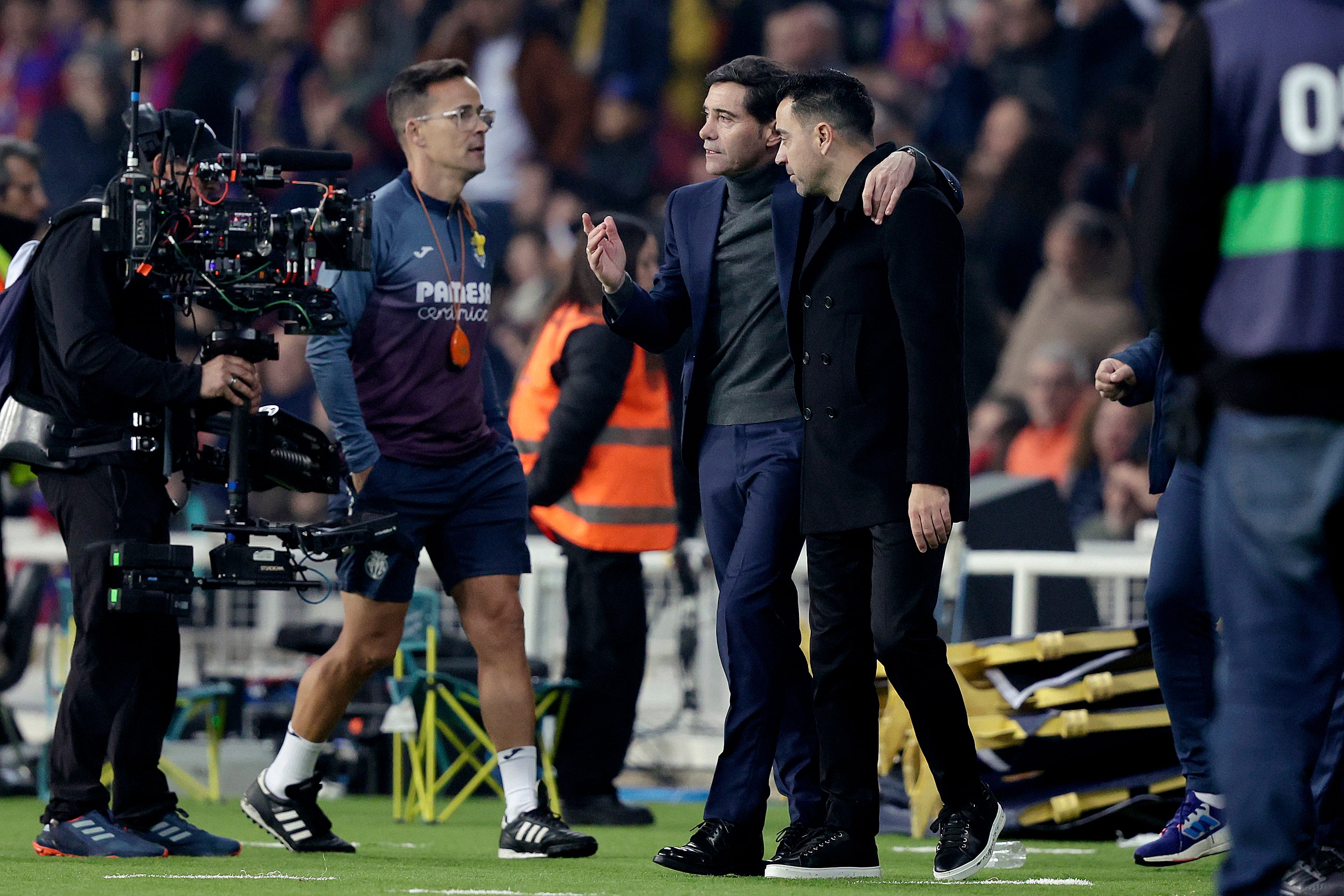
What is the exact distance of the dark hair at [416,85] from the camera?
613cm

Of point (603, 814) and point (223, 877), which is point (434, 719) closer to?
point (603, 814)

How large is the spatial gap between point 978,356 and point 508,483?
6.34 metres

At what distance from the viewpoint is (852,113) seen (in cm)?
515

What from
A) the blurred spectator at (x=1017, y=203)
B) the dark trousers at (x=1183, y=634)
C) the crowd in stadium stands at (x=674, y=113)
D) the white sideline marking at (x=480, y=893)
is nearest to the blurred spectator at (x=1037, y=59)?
the crowd in stadium stands at (x=674, y=113)

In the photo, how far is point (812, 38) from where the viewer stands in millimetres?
13086

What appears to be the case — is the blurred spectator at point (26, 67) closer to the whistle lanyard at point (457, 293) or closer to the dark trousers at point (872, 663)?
the whistle lanyard at point (457, 293)

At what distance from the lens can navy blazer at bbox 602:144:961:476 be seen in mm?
5379

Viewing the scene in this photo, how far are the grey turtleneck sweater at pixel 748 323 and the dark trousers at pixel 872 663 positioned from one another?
1.53 feet

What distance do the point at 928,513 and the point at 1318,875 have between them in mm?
1229

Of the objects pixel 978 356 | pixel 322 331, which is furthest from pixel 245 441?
pixel 978 356

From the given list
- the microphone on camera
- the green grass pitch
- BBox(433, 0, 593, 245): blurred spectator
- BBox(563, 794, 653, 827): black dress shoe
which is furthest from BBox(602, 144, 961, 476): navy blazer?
BBox(433, 0, 593, 245): blurred spectator

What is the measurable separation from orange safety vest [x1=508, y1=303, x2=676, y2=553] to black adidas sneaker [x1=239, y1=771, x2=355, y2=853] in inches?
71.6

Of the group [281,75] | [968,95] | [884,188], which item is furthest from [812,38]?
[884,188]

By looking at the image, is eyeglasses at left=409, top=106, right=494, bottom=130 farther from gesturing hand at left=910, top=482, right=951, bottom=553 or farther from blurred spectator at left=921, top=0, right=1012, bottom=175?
blurred spectator at left=921, top=0, right=1012, bottom=175
